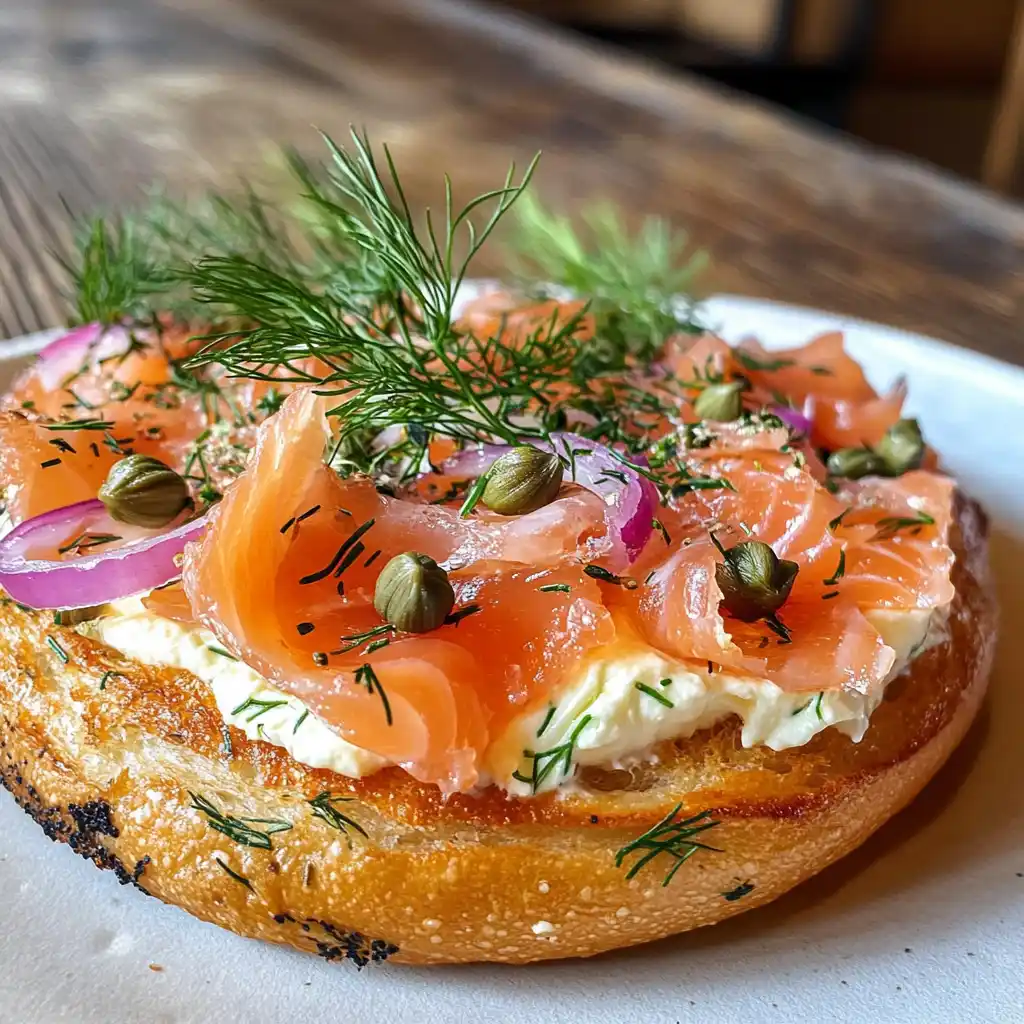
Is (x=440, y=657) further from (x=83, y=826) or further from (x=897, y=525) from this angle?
(x=897, y=525)

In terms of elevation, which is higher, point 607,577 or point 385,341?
point 385,341

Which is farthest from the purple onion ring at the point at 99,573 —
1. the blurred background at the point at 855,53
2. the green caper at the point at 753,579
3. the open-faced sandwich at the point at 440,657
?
the blurred background at the point at 855,53

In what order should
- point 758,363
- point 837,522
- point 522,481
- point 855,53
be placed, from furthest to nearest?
1. point 855,53
2. point 758,363
3. point 837,522
4. point 522,481

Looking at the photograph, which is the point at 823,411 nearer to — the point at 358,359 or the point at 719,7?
the point at 358,359

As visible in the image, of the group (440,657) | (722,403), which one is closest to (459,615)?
(440,657)

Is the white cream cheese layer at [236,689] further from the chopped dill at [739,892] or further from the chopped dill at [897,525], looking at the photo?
the chopped dill at [897,525]

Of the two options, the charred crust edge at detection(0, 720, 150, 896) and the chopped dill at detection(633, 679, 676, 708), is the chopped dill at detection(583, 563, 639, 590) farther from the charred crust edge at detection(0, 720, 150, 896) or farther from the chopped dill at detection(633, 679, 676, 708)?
the charred crust edge at detection(0, 720, 150, 896)
